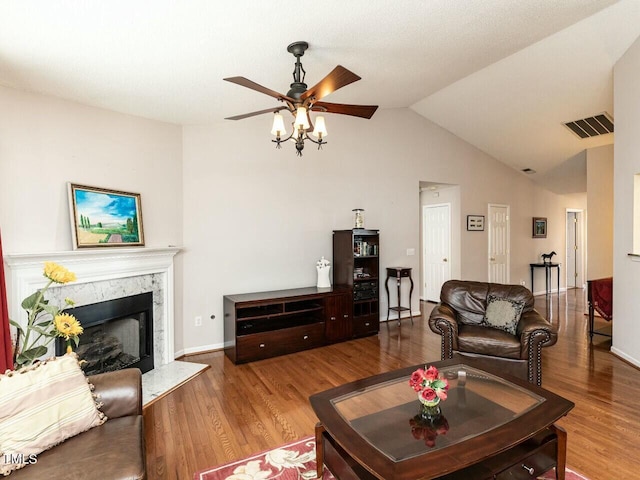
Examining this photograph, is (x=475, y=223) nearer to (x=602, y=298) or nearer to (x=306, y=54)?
(x=602, y=298)

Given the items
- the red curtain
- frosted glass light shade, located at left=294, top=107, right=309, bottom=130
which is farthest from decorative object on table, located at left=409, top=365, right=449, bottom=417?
the red curtain

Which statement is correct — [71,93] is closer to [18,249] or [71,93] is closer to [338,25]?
[18,249]

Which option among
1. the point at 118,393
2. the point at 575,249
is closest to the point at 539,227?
the point at 575,249

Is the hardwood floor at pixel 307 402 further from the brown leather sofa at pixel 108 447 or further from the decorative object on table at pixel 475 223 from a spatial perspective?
the decorative object on table at pixel 475 223

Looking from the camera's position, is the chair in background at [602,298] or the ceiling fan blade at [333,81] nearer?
the ceiling fan blade at [333,81]

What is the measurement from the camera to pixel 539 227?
7520 millimetres

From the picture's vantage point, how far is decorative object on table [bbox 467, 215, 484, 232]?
644 centimetres

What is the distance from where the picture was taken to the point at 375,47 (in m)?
2.91

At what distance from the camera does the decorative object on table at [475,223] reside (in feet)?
21.1

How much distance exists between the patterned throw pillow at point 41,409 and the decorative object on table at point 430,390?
5.41 feet

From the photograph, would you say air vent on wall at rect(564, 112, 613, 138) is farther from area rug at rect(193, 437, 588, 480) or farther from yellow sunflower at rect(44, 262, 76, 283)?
yellow sunflower at rect(44, 262, 76, 283)

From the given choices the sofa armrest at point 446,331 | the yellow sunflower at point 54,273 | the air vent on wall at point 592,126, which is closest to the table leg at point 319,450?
the yellow sunflower at point 54,273

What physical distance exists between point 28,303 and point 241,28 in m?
2.15

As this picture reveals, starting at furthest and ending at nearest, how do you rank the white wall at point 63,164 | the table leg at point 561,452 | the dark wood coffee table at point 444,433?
the white wall at point 63,164 < the table leg at point 561,452 < the dark wood coffee table at point 444,433
